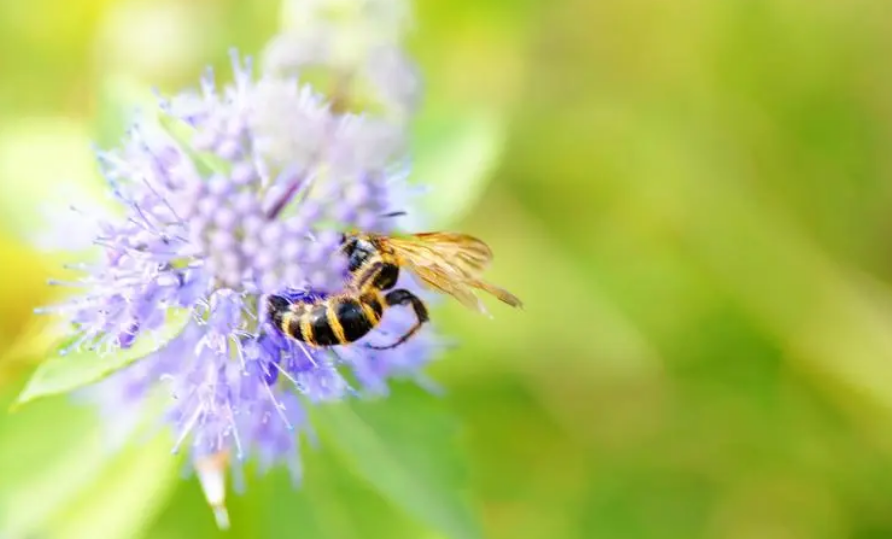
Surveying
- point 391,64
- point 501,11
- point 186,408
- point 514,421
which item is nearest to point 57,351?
point 186,408

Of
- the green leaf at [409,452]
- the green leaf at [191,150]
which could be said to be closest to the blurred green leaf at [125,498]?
the green leaf at [409,452]

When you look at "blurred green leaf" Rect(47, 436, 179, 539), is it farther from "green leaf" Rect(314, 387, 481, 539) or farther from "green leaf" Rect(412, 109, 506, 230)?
"green leaf" Rect(412, 109, 506, 230)

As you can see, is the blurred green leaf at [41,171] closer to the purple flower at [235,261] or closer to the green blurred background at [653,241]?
the purple flower at [235,261]

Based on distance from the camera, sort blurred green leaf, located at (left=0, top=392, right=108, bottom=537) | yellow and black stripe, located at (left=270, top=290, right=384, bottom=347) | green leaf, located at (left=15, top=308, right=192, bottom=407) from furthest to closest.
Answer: blurred green leaf, located at (left=0, top=392, right=108, bottom=537) → yellow and black stripe, located at (left=270, top=290, right=384, bottom=347) → green leaf, located at (left=15, top=308, right=192, bottom=407)

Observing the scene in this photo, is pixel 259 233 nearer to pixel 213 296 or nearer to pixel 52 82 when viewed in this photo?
pixel 213 296

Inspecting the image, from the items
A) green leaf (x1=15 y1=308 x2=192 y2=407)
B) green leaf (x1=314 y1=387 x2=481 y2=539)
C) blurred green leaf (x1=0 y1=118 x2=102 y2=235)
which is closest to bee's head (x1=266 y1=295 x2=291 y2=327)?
green leaf (x1=15 y1=308 x2=192 y2=407)

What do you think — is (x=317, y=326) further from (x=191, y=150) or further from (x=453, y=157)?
(x=453, y=157)
